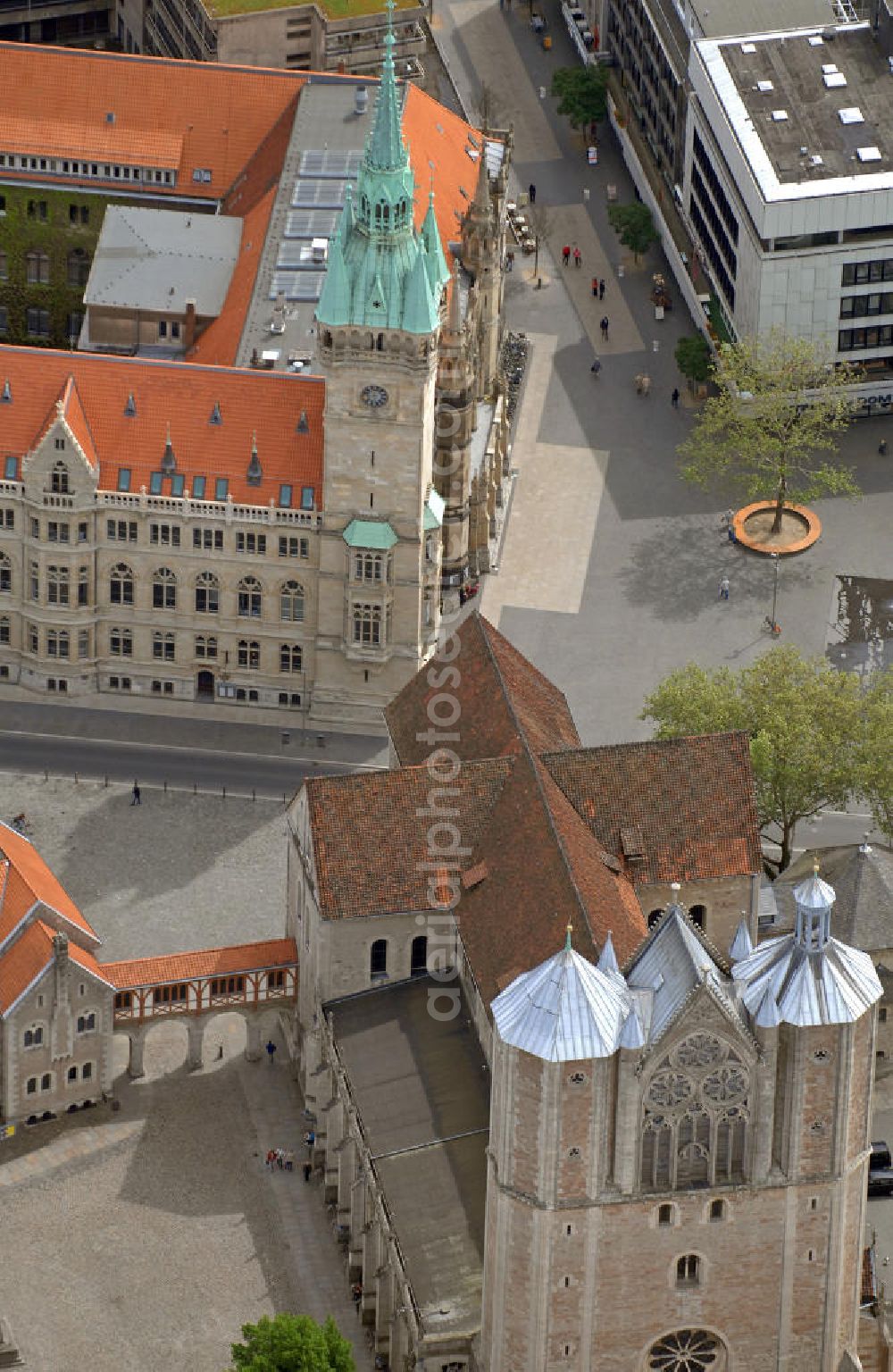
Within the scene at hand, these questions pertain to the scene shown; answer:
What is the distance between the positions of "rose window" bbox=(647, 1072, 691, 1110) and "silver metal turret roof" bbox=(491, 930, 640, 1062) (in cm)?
378

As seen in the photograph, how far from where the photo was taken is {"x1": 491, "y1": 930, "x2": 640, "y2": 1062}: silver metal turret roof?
195 m

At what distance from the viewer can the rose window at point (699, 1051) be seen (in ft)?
650

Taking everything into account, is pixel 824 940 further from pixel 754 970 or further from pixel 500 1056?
pixel 500 1056

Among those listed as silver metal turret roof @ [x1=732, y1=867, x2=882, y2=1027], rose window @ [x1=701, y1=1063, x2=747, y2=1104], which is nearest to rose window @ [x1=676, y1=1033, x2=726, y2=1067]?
rose window @ [x1=701, y1=1063, x2=747, y2=1104]

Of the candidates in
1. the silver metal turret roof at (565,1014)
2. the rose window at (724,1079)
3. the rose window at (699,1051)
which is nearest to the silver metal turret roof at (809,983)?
the rose window at (699,1051)

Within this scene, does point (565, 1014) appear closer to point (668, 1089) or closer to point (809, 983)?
point (668, 1089)

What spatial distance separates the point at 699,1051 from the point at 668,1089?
7.88 ft

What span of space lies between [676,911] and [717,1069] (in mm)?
7901

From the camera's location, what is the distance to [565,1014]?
195 meters

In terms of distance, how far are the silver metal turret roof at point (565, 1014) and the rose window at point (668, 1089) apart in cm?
378

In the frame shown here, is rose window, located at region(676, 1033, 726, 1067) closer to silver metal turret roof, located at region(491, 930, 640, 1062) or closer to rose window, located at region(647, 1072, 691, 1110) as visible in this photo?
rose window, located at region(647, 1072, 691, 1110)

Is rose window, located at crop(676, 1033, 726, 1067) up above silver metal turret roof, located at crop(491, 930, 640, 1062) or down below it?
below

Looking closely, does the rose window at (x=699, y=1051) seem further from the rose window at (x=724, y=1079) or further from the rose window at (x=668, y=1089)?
the rose window at (x=668, y=1089)

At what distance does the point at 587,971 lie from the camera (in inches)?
7726
